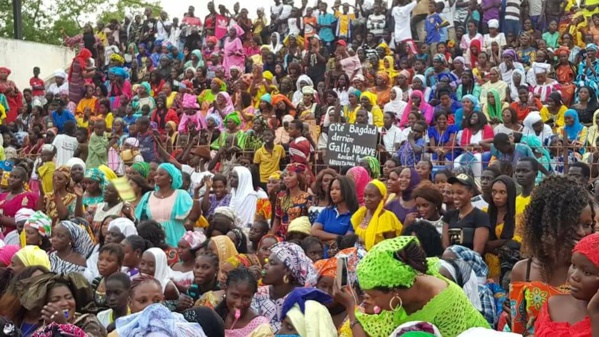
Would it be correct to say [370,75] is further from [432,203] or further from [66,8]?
[66,8]

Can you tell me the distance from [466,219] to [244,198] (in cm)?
399

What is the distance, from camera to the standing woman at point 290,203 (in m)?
11.0

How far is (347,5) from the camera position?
75.5 ft

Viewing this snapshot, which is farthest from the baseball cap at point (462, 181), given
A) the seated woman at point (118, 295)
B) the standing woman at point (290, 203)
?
the seated woman at point (118, 295)

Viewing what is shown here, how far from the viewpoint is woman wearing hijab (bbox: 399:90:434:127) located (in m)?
16.6

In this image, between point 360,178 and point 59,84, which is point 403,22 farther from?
point 360,178

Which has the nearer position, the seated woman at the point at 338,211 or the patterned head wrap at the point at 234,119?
the seated woman at the point at 338,211

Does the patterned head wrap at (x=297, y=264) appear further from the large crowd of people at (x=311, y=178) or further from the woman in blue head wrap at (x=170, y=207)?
the woman in blue head wrap at (x=170, y=207)

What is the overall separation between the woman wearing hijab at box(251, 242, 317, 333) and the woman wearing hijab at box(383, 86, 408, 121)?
32.8 ft

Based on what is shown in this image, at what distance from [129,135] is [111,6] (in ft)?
92.0

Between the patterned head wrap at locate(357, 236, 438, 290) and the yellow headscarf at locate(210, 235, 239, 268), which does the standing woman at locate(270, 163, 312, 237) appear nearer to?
the yellow headscarf at locate(210, 235, 239, 268)

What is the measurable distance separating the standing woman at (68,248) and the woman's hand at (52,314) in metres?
2.40

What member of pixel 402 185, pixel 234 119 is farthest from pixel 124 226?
pixel 234 119

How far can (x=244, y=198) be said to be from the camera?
1209cm
